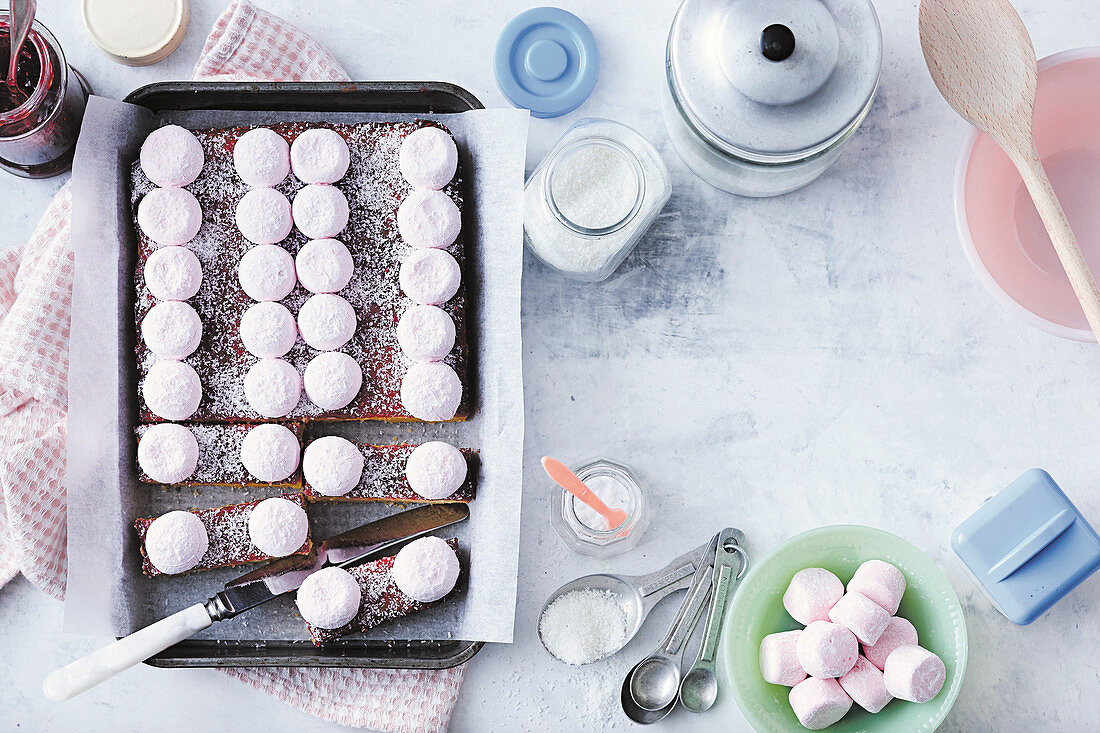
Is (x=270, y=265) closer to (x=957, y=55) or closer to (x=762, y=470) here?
(x=762, y=470)

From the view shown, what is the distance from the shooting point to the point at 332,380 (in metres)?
1.44

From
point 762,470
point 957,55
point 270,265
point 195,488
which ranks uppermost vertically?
point 957,55

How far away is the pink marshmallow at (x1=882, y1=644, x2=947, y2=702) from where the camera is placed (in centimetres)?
129

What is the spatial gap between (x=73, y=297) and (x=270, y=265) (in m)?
0.32

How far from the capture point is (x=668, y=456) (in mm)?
1500

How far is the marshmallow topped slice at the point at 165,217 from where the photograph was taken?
1453 millimetres

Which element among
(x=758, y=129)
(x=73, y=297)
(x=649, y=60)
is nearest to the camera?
(x=758, y=129)

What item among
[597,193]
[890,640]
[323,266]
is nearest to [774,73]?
[597,193]

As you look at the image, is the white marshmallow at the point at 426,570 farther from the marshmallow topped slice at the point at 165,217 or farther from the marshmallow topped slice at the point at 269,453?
the marshmallow topped slice at the point at 165,217

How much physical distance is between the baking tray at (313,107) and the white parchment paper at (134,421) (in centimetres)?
2

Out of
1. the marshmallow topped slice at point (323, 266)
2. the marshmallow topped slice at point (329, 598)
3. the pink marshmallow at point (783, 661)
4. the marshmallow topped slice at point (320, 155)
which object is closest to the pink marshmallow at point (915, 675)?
the pink marshmallow at point (783, 661)

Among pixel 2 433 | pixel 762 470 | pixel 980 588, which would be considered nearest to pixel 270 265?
pixel 2 433

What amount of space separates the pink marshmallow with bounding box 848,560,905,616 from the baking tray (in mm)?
602

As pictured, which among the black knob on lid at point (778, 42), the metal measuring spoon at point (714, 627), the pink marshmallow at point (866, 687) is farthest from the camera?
the metal measuring spoon at point (714, 627)
